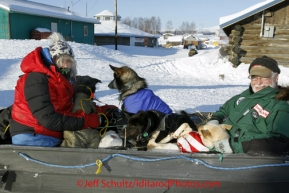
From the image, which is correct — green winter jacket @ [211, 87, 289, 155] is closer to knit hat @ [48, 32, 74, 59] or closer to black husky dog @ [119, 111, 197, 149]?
black husky dog @ [119, 111, 197, 149]

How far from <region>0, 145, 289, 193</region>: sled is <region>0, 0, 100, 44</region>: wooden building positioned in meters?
20.0

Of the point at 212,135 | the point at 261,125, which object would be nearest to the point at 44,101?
the point at 212,135

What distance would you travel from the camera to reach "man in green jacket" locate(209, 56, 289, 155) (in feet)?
6.89

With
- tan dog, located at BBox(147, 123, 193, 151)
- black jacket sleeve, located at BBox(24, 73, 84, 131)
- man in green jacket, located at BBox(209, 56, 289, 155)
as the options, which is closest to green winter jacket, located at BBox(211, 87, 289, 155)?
man in green jacket, located at BBox(209, 56, 289, 155)

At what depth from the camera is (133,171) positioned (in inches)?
83.1

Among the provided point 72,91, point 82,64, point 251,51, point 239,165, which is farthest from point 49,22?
point 239,165

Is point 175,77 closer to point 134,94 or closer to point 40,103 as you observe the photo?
point 134,94

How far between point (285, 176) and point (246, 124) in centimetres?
55

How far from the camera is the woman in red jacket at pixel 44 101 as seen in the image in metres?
2.53

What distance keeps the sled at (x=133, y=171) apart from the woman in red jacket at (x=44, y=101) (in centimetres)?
39

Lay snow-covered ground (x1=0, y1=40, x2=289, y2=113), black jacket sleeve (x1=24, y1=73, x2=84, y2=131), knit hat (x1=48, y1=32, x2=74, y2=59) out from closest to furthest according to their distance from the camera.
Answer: black jacket sleeve (x1=24, y1=73, x2=84, y2=131) → knit hat (x1=48, y1=32, x2=74, y2=59) → snow-covered ground (x1=0, y1=40, x2=289, y2=113)

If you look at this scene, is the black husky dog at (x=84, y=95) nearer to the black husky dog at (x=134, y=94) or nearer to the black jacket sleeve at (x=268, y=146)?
the black husky dog at (x=134, y=94)

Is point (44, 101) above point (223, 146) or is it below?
above

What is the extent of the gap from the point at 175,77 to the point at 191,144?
9900 millimetres
